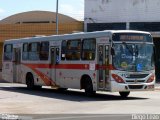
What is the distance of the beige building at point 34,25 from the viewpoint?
49.3m

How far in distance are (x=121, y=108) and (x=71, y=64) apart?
7480 millimetres

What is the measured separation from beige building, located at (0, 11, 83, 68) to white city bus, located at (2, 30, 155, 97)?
64.0ft

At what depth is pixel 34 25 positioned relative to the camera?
5066cm

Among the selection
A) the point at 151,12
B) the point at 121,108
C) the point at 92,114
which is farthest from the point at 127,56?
the point at 151,12

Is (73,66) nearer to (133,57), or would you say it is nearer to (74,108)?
(133,57)

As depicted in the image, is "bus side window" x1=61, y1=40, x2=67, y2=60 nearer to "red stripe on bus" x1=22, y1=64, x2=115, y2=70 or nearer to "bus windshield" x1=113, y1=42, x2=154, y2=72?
"red stripe on bus" x1=22, y1=64, x2=115, y2=70

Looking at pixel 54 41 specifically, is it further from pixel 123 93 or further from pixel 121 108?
pixel 121 108

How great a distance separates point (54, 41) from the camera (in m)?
28.0

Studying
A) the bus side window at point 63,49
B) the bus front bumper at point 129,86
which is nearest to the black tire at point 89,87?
the bus front bumper at point 129,86

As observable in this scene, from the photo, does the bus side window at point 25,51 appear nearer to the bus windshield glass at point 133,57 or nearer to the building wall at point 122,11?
the bus windshield glass at point 133,57

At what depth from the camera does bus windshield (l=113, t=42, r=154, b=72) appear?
2319 cm

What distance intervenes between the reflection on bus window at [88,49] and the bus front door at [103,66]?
0.49 m

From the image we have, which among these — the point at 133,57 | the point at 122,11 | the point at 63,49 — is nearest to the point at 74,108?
the point at 133,57

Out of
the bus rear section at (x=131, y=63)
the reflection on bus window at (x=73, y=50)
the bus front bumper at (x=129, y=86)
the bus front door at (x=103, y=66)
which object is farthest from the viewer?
the reflection on bus window at (x=73, y=50)
